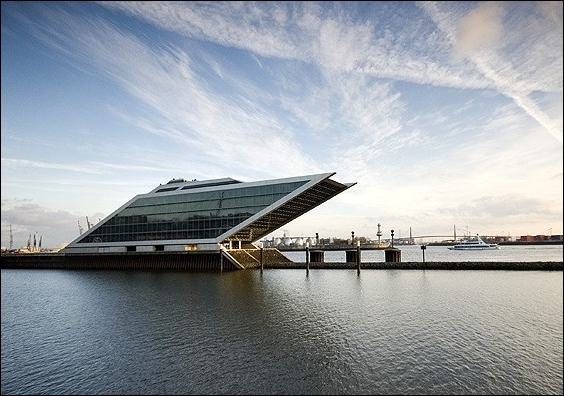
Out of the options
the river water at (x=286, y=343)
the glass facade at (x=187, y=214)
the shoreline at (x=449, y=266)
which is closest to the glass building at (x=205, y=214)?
the glass facade at (x=187, y=214)

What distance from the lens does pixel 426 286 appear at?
164 feet

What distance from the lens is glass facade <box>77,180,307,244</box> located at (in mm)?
75938

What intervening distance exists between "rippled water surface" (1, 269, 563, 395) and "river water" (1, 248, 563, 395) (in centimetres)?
10

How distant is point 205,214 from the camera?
81.3 meters

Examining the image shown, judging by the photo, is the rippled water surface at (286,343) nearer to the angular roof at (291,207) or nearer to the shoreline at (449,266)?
the shoreline at (449,266)

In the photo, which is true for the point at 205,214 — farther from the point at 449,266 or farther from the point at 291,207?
the point at 449,266

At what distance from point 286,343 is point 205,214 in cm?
6106

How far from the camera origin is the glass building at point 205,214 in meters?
74.8

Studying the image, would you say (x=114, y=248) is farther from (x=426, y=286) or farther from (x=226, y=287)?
(x=426, y=286)

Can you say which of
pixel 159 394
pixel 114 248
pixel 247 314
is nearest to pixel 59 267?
pixel 114 248

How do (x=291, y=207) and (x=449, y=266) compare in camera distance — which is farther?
(x=291, y=207)

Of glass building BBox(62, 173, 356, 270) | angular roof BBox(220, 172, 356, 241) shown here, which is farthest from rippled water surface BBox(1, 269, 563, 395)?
glass building BBox(62, 173, 356, 270)

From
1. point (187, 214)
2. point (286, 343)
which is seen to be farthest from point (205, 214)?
point (286, 343)

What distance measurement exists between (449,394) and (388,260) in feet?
232
